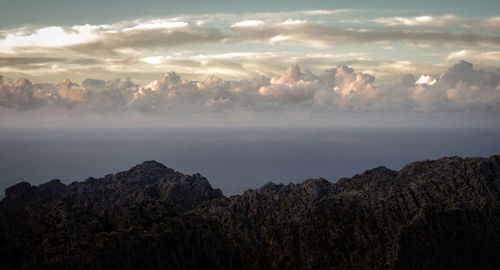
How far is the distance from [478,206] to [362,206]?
29025 mm

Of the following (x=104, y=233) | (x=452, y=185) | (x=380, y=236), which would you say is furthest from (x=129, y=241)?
(x=452, y=185)

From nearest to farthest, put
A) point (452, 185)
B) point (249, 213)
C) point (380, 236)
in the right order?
1. point (380, 236)
2. point (452, 185)
3. point (249, 213)

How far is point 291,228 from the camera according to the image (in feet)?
335

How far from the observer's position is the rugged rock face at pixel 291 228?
65.9 metres

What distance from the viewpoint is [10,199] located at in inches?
7244

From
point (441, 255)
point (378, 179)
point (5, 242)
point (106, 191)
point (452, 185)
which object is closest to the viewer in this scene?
point (5, 242)

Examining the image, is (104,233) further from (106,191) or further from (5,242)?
(106,191)

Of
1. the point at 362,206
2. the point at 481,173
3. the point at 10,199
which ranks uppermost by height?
the point at 481,173

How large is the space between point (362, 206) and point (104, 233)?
227 ft

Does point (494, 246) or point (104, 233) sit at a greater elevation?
point (104, 233)

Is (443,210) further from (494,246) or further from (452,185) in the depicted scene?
(452,185)

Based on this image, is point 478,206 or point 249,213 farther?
point 249,213

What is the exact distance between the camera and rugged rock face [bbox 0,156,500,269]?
2594 inches

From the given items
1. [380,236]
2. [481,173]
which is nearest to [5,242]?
[380,236]
